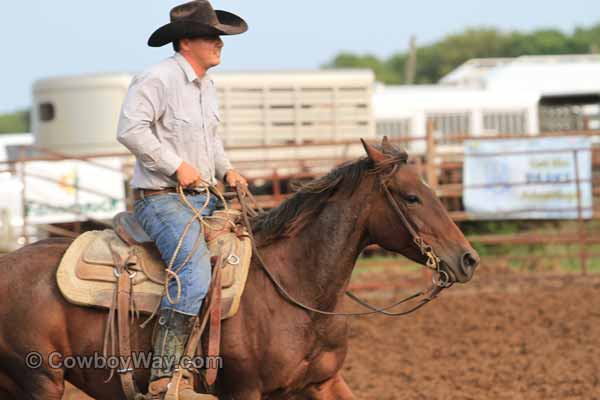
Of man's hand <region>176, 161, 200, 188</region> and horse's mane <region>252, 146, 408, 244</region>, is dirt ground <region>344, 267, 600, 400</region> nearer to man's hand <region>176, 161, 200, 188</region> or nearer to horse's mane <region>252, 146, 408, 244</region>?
horse's mane <region>252, 146, 408, 244</region>

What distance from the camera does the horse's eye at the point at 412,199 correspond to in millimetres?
4234

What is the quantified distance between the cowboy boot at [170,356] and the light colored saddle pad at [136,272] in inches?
6.6

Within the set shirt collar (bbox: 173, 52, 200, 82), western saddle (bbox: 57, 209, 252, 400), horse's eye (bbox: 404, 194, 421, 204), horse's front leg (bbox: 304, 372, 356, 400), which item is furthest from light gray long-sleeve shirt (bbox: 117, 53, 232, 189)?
horse's front leg (bbox: 304, 372, 356, 400)

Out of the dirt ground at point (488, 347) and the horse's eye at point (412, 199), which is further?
the dirt ground at point (488, 347)

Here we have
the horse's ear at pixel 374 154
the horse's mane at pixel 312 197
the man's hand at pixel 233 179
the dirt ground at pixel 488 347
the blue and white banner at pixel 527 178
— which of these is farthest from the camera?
the blue and white banner at pixel 527 178

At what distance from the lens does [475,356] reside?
297 inches

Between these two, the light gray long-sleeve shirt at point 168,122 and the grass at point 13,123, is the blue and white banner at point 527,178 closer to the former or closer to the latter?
the light gray long-sleeve shirt at point 168,122

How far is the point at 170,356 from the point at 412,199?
4.27 ft

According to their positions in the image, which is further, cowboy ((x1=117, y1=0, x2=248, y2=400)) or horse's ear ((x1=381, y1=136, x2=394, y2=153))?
horse's ear ((x1=381, y1=136, x2=394, y2=153))

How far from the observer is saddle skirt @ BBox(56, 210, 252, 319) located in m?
4.34

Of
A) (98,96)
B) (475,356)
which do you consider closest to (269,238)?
(475,356)

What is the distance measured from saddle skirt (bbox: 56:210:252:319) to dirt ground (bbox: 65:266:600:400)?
7.61 ft

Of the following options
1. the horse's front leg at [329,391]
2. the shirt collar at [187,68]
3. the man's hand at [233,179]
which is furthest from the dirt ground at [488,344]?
the shirt collar at [187,68]

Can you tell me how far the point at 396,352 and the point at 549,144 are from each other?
15.7ft
